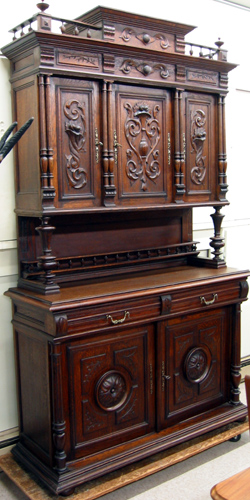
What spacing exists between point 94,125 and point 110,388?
1.32 m

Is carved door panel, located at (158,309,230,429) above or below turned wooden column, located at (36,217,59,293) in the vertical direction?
below

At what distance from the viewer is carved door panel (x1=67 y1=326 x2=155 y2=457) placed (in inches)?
100

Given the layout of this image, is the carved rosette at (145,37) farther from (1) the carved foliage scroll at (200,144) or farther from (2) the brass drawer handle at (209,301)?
(2) the brass drawer handle at (209,301)

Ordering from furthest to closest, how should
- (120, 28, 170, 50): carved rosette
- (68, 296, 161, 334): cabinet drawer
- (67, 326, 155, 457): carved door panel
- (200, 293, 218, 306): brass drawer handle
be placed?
(200, 293, 218, 306): brass drawer handle
(120, 28, 170, 50): carved rosette
(67, 326, 155, 457): carved door panel
(68, 296, 161, 334): cabinet drawer

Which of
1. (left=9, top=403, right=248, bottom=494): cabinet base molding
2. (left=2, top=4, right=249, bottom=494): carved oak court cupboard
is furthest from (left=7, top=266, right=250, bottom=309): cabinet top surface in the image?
(left=9, top=403, right=248, bottom=494): cabinet base molding

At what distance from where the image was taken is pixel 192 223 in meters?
3.51

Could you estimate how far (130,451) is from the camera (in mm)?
2699

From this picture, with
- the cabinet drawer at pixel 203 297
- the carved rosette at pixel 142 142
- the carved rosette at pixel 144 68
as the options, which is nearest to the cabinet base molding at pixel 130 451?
the cabinet drawer at pixel 203 297

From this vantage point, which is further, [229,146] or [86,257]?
[229,146]

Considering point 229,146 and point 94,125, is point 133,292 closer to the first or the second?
point 94,125

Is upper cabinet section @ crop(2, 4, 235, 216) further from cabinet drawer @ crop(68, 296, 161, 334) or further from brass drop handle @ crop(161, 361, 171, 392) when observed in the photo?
brass drop handle @ crop(161, 361, 171, 392)

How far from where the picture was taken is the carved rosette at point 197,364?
2.97m

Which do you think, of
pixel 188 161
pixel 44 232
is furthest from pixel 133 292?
pixel 188 161

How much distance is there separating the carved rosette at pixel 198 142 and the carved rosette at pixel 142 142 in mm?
263
